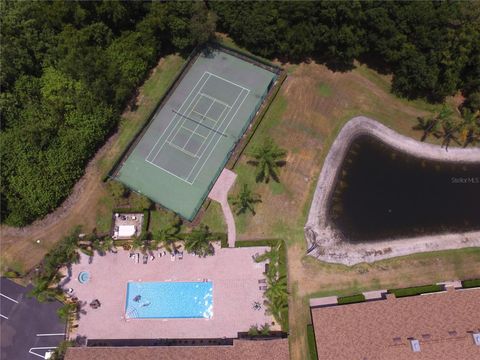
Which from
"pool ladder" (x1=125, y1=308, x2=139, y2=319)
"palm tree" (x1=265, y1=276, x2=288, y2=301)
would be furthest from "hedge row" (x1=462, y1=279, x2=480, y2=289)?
"pool ladder" (x1=125, y1=308, x2=139, y2=319)

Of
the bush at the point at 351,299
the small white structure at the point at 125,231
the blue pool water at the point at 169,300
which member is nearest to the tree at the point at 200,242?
the blue pool water at the point at 169,300

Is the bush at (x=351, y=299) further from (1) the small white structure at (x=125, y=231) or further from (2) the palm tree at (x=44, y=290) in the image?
(2) the palm tree at (x=44, y=290)

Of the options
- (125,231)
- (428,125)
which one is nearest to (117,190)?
(125,231)

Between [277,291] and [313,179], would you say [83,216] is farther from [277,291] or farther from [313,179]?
[313,179]

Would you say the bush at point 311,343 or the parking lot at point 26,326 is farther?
the parking lot at point 26,326

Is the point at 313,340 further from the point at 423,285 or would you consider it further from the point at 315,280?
the point at 423,285

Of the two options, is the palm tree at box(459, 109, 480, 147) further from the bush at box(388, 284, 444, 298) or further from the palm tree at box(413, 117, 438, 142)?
the bush at box(388, 284, 444, 298)

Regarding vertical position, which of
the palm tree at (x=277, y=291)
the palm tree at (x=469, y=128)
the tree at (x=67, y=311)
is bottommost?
the tree at (x=67, y=311)
